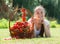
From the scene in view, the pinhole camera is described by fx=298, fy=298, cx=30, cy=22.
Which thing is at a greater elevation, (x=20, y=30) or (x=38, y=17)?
(x=38, y=17)

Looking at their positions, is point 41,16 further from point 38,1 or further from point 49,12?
point 49,12

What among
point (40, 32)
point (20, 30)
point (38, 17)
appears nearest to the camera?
point (20, 30)

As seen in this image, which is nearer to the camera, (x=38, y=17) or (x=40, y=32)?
(x=38, y=17)

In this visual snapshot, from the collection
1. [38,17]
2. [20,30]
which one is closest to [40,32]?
[38,17]

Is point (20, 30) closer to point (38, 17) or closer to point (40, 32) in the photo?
point (38, 17)

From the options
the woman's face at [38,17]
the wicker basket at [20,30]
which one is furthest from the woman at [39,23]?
the wicker basket at [20,30]

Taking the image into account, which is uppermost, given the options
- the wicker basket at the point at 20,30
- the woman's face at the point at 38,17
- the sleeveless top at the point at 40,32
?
the woman's face at the point at 38,17

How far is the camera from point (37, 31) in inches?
402

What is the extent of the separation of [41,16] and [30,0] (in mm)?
23859

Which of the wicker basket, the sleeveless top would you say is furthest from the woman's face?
the wicker basket

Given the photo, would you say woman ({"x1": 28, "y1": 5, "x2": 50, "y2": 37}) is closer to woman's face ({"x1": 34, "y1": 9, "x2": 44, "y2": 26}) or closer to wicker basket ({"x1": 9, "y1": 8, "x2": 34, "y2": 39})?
woman's face ({"x1": 34, "y1": 9, "x2": 44, "y2": 26})

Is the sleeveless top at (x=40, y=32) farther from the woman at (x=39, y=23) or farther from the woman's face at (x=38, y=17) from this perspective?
the woman's face at (x=38, y=17)

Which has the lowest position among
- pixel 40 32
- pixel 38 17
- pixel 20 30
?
pixel 40 32

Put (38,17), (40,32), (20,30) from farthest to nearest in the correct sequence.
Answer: (40,32) < (38,17) < (20,30)
